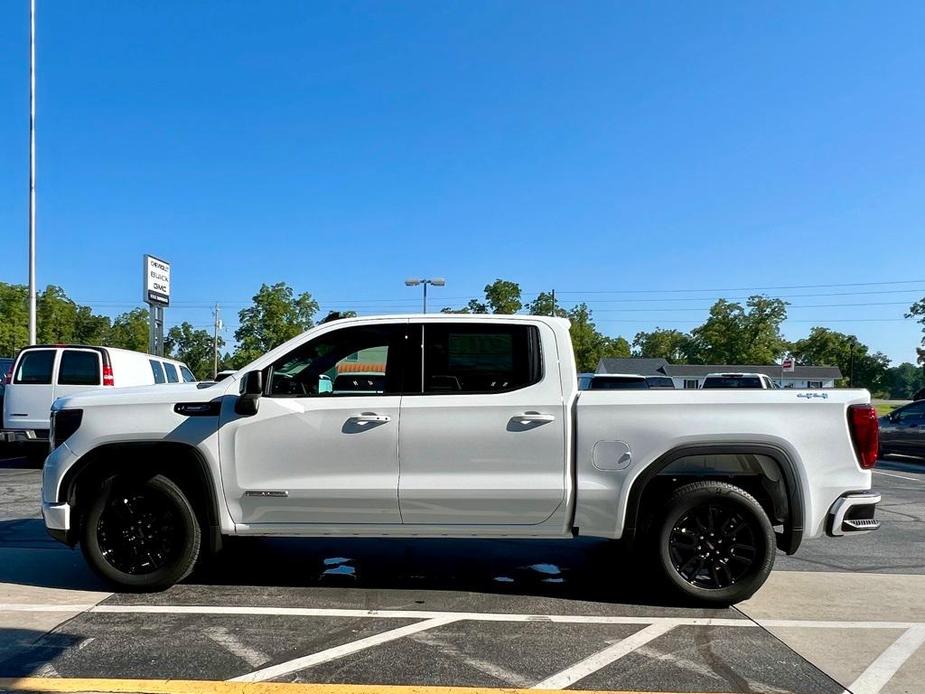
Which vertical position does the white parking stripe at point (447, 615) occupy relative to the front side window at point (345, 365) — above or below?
below

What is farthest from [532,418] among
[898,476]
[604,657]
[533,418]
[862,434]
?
[898,476]

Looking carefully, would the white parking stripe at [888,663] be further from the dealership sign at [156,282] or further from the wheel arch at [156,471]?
the dealership sign at [156,282]

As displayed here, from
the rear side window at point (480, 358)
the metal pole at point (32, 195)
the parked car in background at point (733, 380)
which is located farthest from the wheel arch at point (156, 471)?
the metal pole at point (32, 195)

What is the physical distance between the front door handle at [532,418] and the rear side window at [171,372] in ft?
36.8

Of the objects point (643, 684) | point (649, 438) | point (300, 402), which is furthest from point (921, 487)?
point (300, 402)

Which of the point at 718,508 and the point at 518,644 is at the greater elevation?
the point at 718,508

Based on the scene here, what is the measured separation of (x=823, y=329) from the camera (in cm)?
9269

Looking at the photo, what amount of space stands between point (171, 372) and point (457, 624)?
11.8 meters

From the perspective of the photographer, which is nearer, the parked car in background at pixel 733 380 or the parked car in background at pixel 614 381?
the parked car in background at pixel 614 381

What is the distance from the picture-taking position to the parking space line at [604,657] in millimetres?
3729

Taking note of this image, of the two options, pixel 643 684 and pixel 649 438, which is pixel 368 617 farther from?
pixel 649 438

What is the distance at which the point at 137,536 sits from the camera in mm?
5090

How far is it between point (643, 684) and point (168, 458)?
3.51 m

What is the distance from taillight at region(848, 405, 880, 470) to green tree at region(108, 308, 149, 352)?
81991 millimetres
